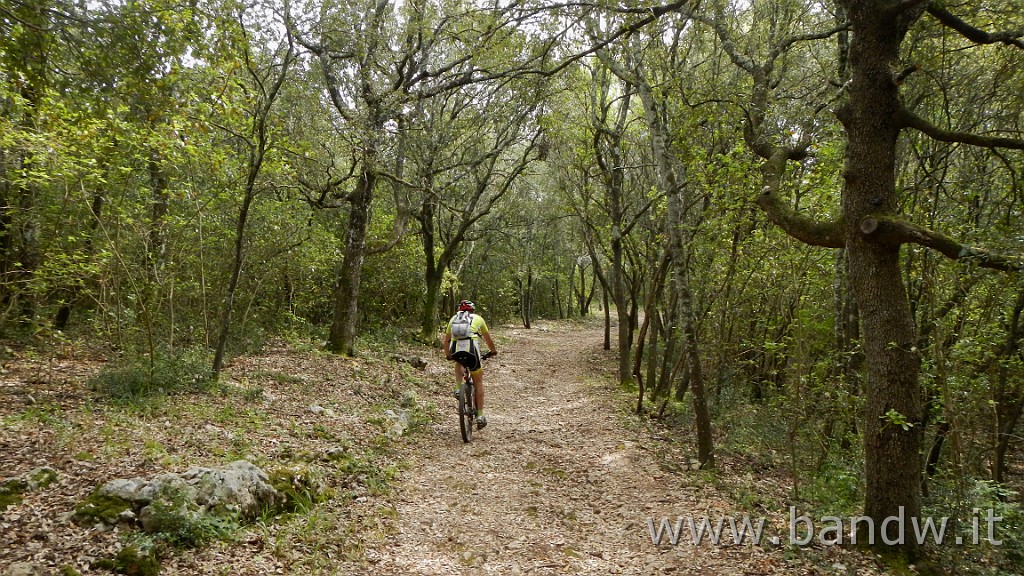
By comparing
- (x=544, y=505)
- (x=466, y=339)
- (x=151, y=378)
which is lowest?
(x=544, y=505)

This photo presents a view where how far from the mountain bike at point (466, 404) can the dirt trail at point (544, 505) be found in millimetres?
244

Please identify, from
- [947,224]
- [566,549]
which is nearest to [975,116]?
[947,224]

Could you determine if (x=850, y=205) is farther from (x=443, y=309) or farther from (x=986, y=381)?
(x=443, y=309)

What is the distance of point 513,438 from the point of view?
8930 mm

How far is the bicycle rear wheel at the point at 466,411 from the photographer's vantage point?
8328 mm

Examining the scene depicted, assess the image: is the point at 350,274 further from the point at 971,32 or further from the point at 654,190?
the point at 971,32

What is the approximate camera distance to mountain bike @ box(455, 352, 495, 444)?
8.34 metres

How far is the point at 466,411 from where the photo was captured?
8.59m

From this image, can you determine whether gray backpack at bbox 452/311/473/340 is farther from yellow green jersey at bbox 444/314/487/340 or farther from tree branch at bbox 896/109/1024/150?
tree branch at bbox 896/109/1024/150

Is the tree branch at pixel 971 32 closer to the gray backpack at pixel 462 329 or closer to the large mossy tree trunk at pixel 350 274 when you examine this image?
the gray backpack at pixel 462 329

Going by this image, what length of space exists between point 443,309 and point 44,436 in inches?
834

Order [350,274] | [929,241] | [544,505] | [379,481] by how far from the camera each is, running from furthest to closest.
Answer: [350,274], [379,481], [544,505], [929,241]

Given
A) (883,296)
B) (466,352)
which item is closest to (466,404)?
(466,352)

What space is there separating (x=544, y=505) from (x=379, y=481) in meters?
2.17
